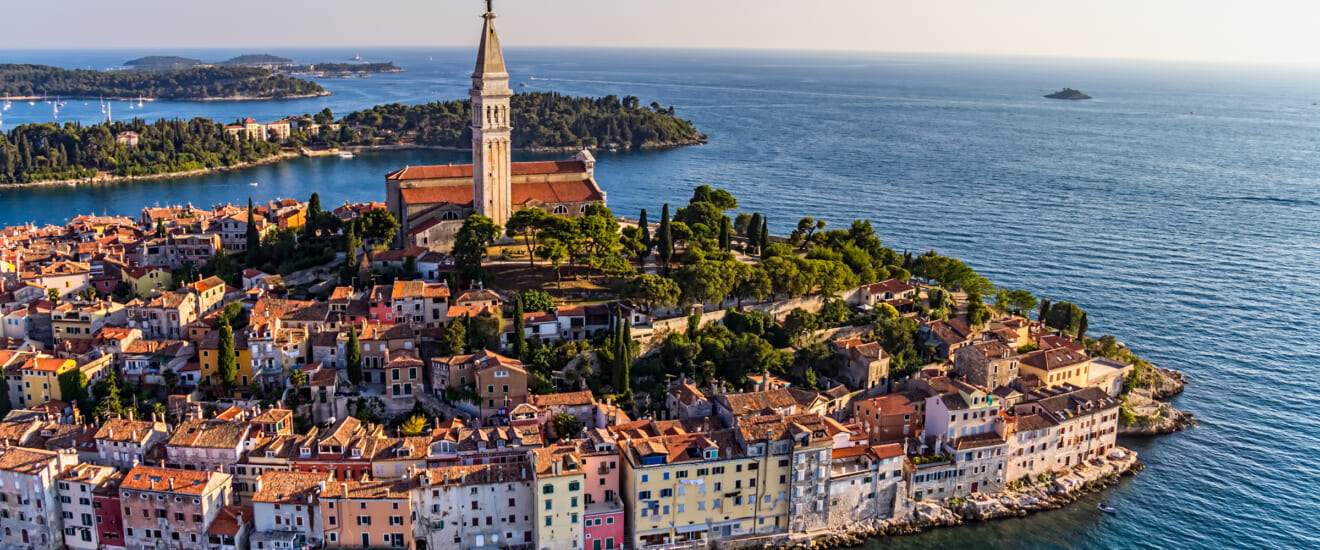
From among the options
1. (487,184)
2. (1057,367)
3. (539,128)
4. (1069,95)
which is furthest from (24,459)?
(1069,95)

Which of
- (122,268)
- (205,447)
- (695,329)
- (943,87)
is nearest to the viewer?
(205,447)

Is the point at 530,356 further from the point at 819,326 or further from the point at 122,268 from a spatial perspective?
the point at 122,268

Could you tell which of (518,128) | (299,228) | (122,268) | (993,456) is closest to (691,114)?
(518,128)

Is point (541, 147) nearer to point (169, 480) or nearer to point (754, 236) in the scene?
point (754, 236)

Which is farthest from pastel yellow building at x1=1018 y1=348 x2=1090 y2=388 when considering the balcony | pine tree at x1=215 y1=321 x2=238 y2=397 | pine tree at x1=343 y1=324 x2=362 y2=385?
pine tree at x1=215 y1=321 x2=238 y2=397

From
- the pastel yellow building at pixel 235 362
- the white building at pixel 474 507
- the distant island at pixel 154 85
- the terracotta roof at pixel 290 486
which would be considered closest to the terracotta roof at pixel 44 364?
the pastel yellow building at pixel 235 362
